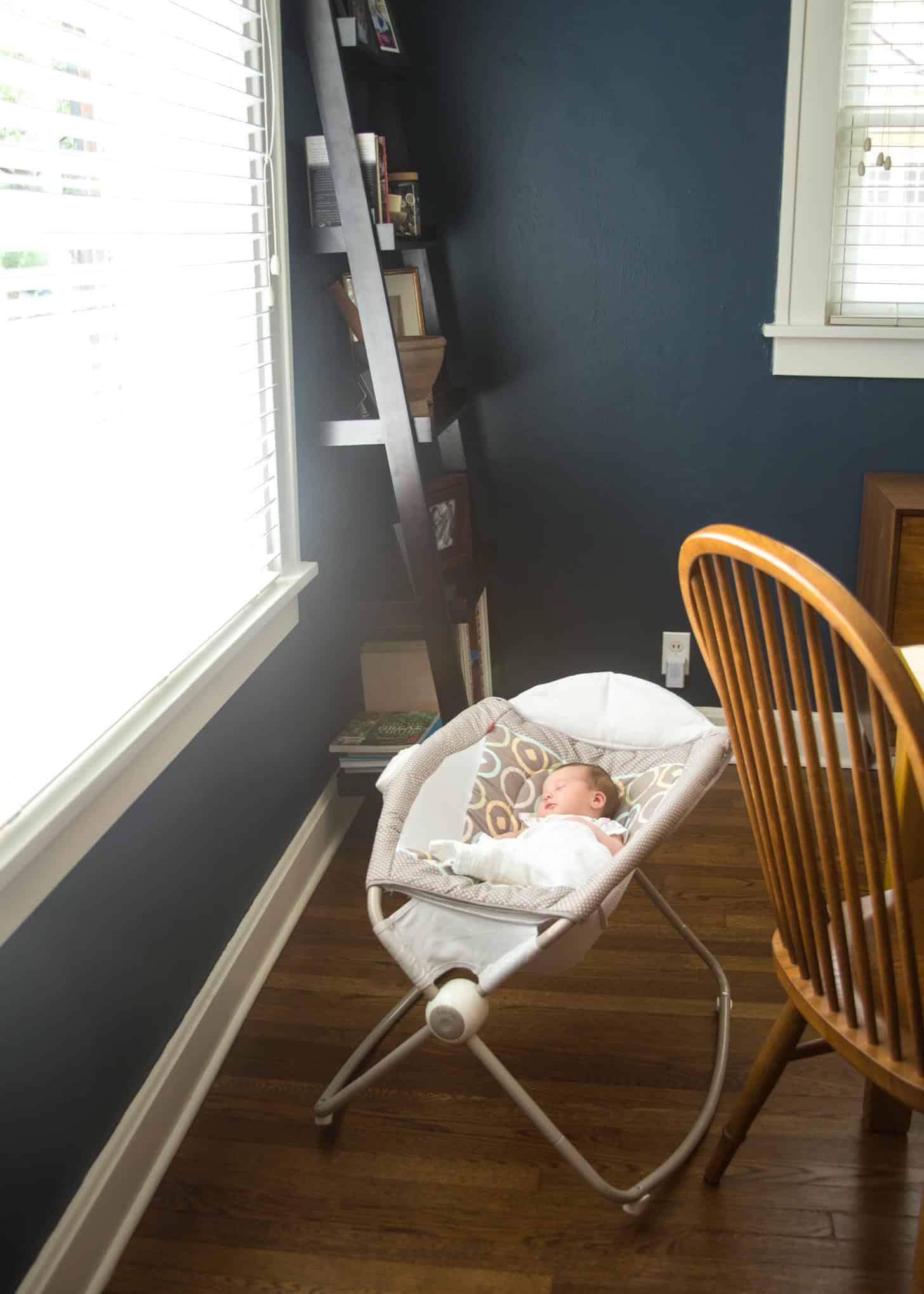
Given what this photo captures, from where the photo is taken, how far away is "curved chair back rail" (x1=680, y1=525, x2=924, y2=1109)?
1.10 m

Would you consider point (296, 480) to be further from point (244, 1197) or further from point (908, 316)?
point (908, 316)

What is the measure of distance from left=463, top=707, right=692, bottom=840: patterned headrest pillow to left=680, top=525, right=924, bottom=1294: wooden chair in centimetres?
42

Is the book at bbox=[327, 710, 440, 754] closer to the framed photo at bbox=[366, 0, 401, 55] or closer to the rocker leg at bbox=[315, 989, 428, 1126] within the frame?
the rocker leg at bbox=[315, 989, 428, 1126]

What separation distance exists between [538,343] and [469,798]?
1495 millimetres

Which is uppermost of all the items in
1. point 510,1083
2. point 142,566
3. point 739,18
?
point 739,18

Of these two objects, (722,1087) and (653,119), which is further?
(653,119)

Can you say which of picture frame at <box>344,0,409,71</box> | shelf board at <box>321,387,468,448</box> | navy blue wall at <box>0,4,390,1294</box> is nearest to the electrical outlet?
navy blue wall at <box>0,4,390,1294</box>

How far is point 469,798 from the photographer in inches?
75.7

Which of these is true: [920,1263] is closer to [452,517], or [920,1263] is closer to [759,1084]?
[759,1084]

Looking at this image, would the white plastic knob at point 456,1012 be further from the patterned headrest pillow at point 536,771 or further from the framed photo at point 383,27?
the framed photo at point 383,27

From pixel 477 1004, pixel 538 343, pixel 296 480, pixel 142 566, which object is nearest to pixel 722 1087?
pixel 477 1004

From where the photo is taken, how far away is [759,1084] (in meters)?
1.67

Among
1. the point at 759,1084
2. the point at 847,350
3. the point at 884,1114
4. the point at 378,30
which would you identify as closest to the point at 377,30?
the point at 378,30

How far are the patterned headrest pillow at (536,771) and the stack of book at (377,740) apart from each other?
2.27 feet
